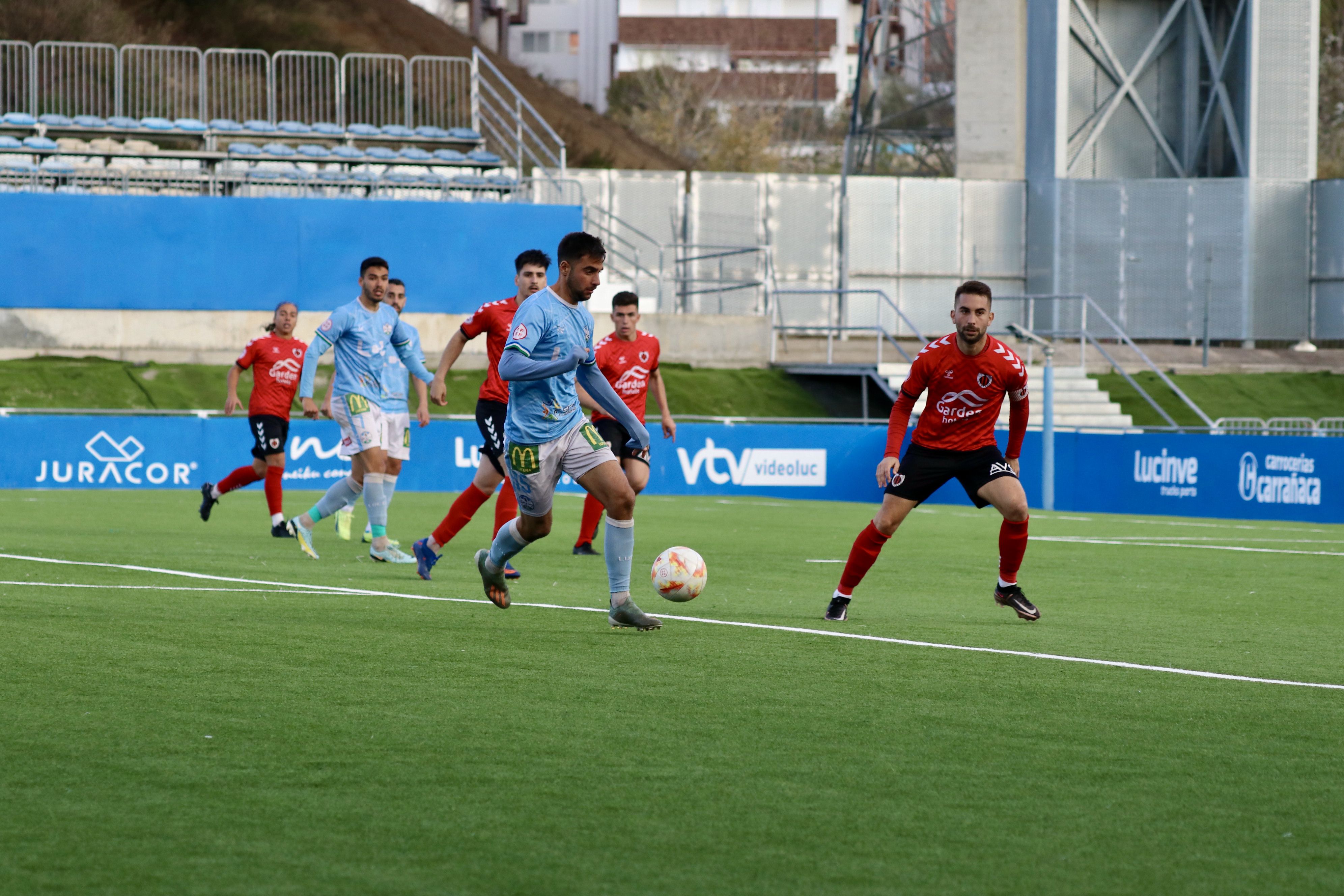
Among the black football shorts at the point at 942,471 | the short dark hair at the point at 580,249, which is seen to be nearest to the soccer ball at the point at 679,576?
the black football shorts at the point at 942,471

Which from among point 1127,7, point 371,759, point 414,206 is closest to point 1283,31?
point 1127,7

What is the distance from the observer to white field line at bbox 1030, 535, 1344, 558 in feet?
51.1

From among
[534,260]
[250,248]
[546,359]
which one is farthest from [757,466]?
[546,359]

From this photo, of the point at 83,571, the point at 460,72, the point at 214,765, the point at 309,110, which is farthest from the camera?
the point at 460,72

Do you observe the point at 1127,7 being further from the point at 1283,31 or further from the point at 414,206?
the point at 414,206

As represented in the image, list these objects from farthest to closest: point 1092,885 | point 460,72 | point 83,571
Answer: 1. point 460,72
2. point 83,571
3. point 1092,885

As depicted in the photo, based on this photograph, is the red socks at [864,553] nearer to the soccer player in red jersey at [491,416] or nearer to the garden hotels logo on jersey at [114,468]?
the soccer player in red jersey at [491,416]

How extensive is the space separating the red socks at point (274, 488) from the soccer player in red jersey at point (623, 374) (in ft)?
10.1

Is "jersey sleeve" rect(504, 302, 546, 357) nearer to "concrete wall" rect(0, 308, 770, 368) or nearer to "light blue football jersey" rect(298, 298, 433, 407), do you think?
"light blue football jersey" rect(298, 298, 433, 407)

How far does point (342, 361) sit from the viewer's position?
1310cm

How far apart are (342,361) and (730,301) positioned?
26.1 metres

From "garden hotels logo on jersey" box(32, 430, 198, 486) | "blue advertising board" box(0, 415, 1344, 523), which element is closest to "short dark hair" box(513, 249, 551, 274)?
"blue advertising board" box(0, 415, 1344, 523)

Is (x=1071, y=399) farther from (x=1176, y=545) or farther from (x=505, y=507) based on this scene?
(x=505, y=507)

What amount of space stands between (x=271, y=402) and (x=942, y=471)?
8826 millimetres
